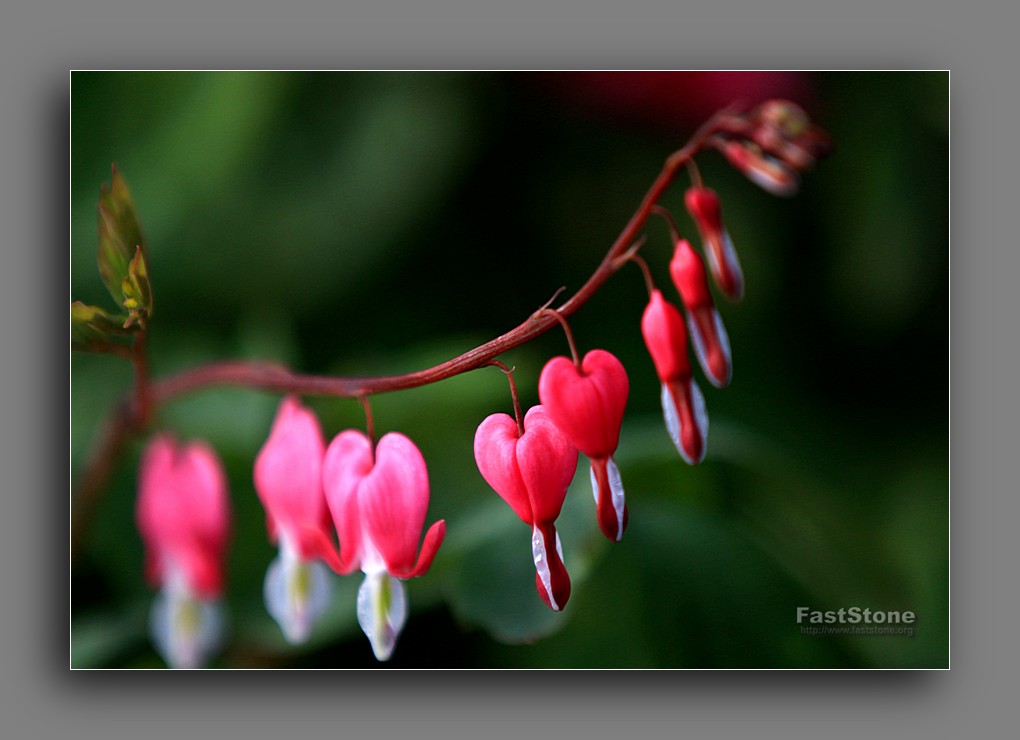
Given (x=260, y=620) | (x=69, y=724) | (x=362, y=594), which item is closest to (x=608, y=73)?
(x=362, y=594)

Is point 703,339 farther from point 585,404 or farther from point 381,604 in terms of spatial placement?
point 381,604

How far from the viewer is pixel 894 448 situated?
1.38 m

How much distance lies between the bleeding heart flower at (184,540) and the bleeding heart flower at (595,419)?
0.51 m

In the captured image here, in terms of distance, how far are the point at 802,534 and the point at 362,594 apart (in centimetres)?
55

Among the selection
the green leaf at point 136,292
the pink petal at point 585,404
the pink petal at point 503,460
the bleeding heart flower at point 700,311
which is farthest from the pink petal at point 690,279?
the green leaf at point 136,292

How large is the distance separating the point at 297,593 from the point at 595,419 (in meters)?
0.45

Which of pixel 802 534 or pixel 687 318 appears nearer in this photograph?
pixel 687 318

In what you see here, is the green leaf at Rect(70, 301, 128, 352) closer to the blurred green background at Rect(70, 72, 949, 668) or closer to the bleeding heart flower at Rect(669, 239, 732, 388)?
the blurred green background at Rect(70, 72, 949, 668)

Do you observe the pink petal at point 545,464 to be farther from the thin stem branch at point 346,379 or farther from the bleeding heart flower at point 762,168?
the bleeding heart flower at point 762,168

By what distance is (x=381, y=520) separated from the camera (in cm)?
121
